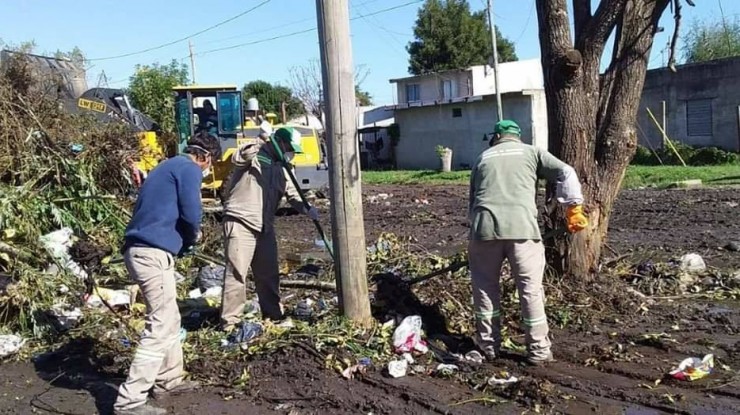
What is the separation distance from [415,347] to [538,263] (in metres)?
1.07

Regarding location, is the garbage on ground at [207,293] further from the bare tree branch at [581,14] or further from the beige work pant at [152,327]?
the bare tree branch at [581,14]

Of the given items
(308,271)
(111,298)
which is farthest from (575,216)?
(111,298)

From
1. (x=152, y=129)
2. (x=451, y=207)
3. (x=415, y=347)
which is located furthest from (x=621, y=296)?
(x=152, y=129)

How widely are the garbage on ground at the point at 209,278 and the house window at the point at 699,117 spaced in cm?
2306

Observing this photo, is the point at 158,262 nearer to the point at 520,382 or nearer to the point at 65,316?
the point at 65,316

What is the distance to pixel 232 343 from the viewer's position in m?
5.71

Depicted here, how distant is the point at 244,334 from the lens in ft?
18.8

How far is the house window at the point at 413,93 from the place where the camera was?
143 ft

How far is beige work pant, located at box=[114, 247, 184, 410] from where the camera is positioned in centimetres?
467

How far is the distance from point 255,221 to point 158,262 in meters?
1.43

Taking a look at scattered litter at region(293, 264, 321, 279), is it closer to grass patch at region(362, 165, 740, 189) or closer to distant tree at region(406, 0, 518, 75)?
grass patch at region(362, 165, 740, 189)

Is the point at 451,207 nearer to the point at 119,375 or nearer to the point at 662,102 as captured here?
the point at 119,375

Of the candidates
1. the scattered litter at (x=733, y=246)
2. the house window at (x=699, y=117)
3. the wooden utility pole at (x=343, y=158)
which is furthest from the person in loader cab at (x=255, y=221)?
the house window at (x=699, y=117)

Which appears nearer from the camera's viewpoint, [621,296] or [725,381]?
[725,381]
